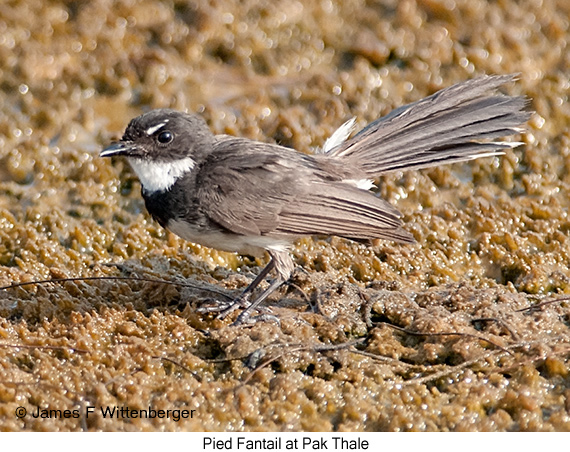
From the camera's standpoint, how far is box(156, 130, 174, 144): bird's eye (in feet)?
16.6

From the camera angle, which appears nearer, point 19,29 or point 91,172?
point 91,172

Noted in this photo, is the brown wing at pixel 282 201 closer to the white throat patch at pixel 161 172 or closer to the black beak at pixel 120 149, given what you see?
the white throat patch at pixel 161 172

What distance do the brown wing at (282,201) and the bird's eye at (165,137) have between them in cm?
30

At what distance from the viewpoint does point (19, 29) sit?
8.40 m

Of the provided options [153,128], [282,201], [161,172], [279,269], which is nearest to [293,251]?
[279,269]

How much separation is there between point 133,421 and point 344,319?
1.46 m

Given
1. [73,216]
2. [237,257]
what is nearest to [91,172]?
[73,216]

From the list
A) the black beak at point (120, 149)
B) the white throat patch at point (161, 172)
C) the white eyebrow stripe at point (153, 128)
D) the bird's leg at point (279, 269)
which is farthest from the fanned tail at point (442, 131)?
the black beak at point (120, 149)

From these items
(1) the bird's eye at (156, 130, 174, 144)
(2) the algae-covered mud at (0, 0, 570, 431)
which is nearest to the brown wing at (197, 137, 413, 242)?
(1) the bird's eye at (156, 130, 174, 144)

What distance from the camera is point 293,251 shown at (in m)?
5.85

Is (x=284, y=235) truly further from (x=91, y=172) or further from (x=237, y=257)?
(x=91, y=172)

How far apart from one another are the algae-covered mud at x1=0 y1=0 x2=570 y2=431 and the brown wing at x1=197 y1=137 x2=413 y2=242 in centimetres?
47

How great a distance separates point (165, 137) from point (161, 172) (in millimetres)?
232

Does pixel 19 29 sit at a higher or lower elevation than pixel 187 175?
higher
